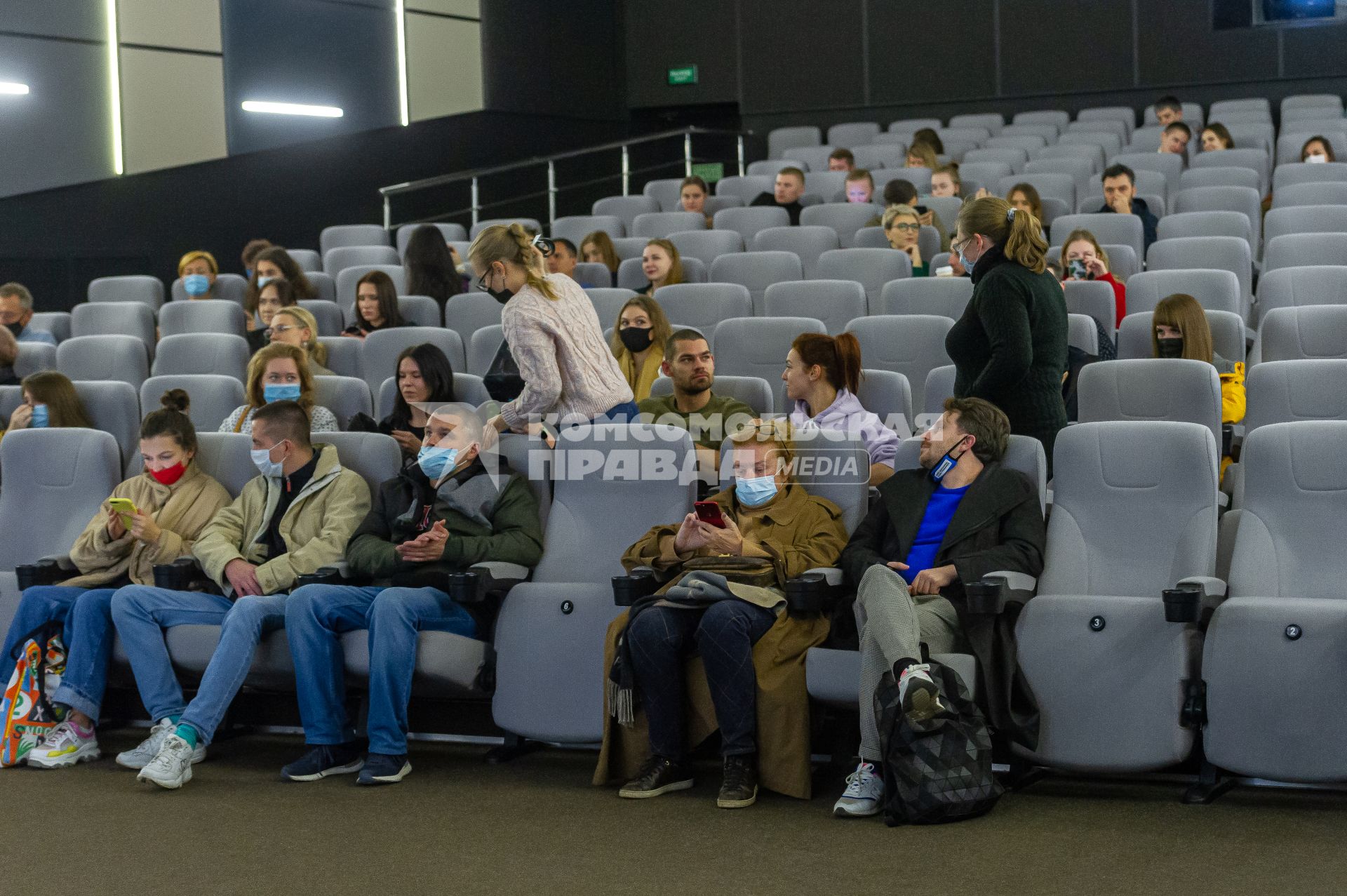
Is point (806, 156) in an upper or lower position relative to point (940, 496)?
upper

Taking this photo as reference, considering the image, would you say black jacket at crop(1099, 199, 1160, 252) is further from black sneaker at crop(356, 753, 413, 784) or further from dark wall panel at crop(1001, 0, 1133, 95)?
black sneaker at crop(356, 753, 413, 784)

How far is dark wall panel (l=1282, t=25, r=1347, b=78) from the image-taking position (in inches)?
434

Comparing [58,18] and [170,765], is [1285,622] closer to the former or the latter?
[170,765]

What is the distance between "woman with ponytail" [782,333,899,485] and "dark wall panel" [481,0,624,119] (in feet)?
26.7

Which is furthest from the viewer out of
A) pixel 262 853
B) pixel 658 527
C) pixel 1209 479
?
pixel 658 527

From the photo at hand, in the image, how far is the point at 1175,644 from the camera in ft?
11.0

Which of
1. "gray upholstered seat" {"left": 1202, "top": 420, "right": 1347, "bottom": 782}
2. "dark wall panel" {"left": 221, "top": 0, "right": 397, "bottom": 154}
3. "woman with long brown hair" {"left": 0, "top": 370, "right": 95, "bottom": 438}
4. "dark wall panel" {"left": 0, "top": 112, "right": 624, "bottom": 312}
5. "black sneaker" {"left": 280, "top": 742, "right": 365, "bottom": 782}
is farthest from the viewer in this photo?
"dark wall panel" {"left": 221, "top": 0, "right": 397, "bottom": 154}

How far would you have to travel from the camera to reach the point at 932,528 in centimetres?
374

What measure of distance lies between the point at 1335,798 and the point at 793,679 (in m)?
1.26

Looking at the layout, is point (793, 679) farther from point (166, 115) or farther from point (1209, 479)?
point (166, 115)

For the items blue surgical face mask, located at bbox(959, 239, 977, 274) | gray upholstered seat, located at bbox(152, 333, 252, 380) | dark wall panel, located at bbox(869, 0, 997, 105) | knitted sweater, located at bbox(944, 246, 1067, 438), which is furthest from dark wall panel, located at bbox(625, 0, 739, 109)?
knitted sweater, located at bbox(944, 246, 1067, 438)

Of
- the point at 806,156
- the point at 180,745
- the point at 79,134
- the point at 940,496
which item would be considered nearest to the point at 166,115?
the point at 79,134

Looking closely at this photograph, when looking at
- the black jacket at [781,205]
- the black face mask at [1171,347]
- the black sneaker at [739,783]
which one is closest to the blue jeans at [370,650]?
the black sneaker at [739,783]

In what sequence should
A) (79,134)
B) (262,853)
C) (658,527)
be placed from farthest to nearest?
(79,134) → (658,527) → (262,853)
